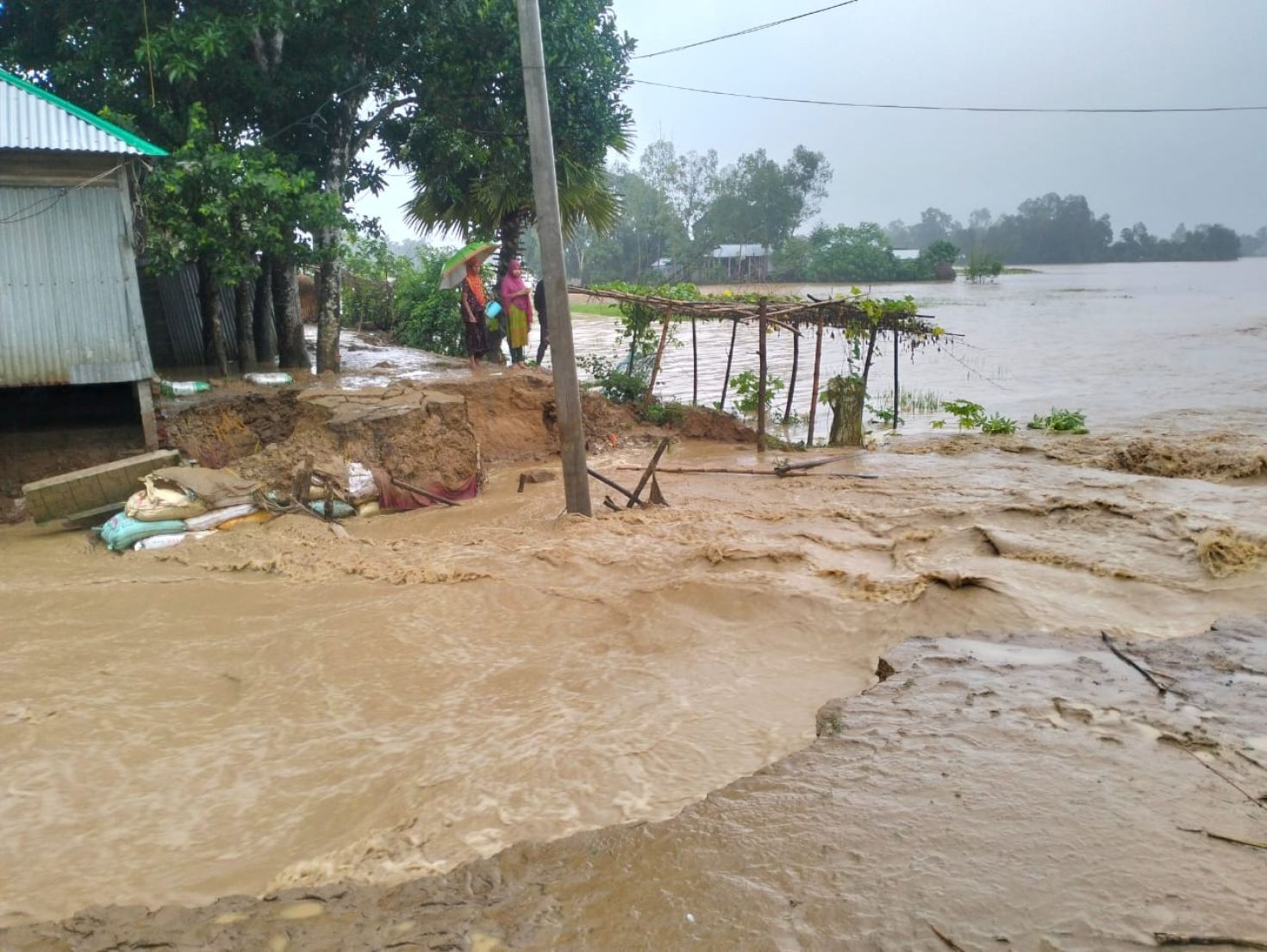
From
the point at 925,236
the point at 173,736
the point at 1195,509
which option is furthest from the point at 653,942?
the point at 925,236

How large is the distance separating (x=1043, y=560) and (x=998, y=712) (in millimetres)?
2865

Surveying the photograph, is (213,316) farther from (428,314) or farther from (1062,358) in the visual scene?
(1062,358)

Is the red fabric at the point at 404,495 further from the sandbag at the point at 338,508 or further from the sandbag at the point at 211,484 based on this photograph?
the sandbag at the point at 211,484

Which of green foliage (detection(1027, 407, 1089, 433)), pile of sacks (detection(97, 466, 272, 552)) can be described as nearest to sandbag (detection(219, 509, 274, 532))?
pile of sacks (detection(97, 466, 272, 552))

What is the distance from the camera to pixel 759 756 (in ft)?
13.6

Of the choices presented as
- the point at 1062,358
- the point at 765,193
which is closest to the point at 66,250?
the point at 1062,358

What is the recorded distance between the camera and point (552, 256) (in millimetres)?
7824

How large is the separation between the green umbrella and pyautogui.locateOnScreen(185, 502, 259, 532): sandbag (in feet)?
18.6

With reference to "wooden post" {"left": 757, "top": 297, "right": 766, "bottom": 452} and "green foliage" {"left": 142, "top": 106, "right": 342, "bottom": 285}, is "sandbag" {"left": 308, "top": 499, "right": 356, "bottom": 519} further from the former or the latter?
"wooden post" {"left": 757, "top": 297, "right": 766, "bottom": 452}

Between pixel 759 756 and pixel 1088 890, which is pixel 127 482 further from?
pixel 1088 890

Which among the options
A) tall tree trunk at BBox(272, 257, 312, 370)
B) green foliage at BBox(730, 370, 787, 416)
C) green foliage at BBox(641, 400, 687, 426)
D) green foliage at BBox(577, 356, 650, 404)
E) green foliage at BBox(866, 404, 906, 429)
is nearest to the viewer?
tall tree trunk at BBox(272, 257, 312, 370)

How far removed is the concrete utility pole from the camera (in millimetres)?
7574

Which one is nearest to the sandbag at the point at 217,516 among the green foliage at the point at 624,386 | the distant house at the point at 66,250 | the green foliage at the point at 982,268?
the distant house at the point at 66,250

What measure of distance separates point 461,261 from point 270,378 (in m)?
3.33
